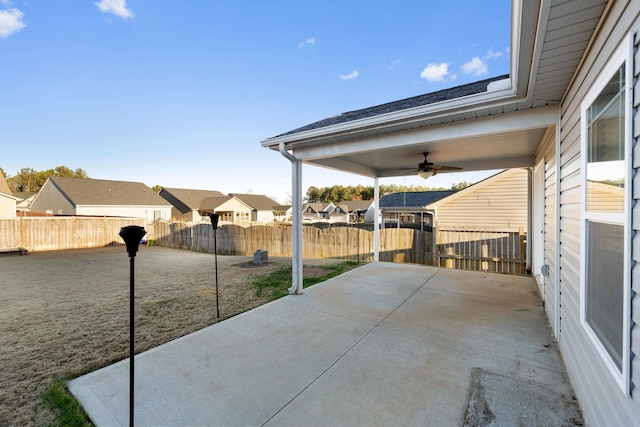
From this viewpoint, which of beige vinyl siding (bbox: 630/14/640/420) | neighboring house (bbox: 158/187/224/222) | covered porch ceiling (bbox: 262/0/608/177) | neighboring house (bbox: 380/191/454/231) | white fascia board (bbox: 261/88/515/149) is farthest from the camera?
neighboring house (bbox: 158/187/224/222)

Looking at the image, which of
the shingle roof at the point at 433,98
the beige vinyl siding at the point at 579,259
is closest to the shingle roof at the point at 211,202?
the shingle roof at the point at 433,98

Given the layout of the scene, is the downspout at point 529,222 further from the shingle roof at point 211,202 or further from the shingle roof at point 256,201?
the shingle roof at point 256,201

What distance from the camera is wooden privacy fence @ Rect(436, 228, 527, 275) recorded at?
7605mm

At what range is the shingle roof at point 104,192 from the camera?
66.5 ft

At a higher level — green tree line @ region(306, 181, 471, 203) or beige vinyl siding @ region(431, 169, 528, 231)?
green tree line @ region(306, 181, 471, 203)

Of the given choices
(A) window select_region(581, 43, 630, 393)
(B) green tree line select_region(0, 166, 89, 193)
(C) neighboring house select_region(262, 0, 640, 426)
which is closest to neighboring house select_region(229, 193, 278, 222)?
(B) green tree line select_region(0, 166, 89, 193)

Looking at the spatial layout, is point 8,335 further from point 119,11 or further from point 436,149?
point 119,11

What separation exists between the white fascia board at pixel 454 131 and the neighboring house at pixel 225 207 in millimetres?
25860

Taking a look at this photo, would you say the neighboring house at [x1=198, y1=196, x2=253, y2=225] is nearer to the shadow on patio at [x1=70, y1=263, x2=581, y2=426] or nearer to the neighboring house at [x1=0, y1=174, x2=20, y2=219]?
the neighboring house at [x1=0, y1=174, x2=20, y2=219]

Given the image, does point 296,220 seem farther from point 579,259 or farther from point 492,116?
point 579,259

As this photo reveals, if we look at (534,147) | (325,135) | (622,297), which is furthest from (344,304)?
(534,147)

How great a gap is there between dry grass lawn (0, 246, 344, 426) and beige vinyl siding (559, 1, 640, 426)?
146 inches

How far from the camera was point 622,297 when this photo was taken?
1388 mm

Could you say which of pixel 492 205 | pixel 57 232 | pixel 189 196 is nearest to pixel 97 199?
pixel 57 232
